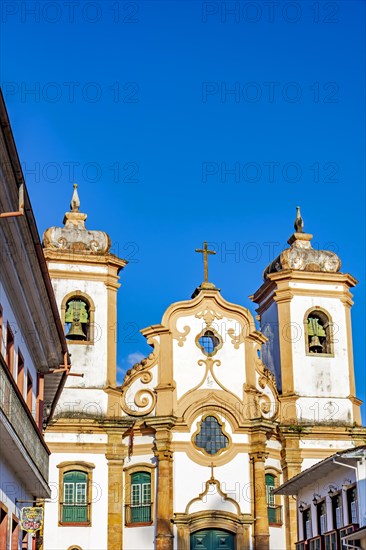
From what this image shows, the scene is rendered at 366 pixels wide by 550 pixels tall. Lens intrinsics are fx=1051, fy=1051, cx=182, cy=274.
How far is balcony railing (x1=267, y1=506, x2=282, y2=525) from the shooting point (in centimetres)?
3612

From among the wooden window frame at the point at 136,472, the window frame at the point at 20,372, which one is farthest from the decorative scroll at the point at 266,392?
the window frame at the point at 20,372

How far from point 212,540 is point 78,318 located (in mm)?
9044

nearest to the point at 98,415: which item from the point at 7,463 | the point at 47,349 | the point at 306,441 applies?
the point at 306,441

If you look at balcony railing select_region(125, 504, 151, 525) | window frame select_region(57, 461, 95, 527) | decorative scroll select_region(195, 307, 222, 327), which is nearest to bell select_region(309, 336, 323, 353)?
decorative scroll select_region(195, 307, 222, 327)

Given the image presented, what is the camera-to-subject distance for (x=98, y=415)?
36.3 m

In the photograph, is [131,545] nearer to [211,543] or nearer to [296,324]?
[211,543]

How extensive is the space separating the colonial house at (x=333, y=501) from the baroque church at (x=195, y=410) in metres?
2.98

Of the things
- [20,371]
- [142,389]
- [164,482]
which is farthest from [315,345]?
[20,371]

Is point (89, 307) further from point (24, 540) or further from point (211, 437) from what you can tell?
point (24, 540)

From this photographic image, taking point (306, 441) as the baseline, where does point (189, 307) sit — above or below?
above

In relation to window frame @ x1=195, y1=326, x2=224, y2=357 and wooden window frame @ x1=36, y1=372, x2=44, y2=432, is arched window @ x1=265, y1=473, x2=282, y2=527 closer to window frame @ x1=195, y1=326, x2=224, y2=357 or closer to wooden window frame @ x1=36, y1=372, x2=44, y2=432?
window frame @ x1=195, y1=326, x2=224, y2=357

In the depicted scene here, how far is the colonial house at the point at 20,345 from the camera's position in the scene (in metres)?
14.9

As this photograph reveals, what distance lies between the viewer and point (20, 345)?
1983cm

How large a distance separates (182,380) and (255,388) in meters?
2.60
